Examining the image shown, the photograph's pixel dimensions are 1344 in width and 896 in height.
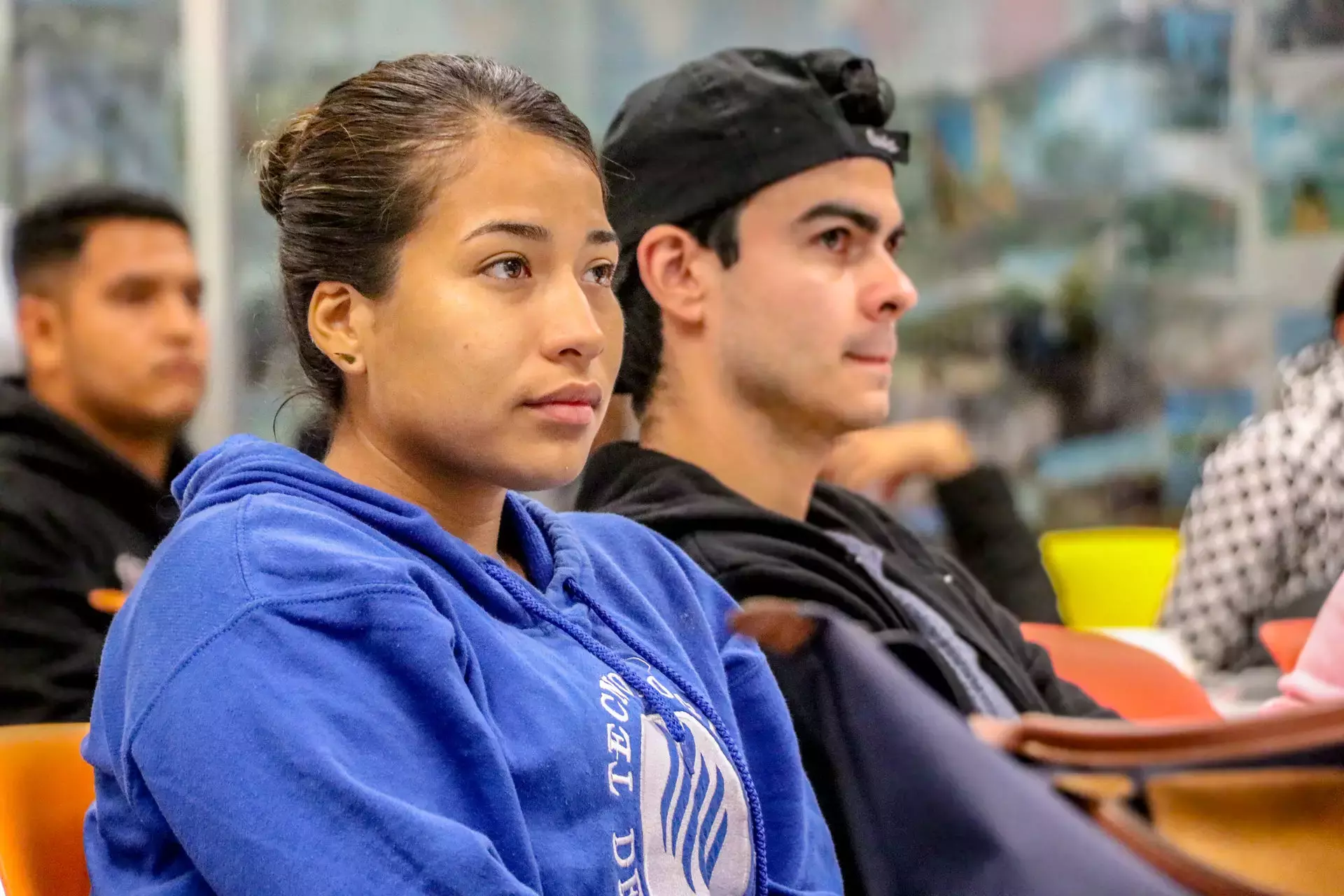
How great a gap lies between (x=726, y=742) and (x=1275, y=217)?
289 cm

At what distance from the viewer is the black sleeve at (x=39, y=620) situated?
128 cm

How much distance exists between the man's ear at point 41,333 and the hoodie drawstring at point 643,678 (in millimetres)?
973

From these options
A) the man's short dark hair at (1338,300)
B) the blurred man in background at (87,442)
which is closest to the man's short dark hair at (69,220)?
the blurred man in background at (87,442)

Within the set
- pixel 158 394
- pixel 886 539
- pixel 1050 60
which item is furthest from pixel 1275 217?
pixel 158 394

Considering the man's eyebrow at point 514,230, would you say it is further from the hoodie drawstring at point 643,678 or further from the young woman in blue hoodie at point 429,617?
the hoodie drawstring at point 643,678

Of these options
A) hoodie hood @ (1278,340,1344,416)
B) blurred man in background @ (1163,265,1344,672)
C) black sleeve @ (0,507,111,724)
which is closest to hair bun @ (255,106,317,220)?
black sleeve @ (0,507,111,724)

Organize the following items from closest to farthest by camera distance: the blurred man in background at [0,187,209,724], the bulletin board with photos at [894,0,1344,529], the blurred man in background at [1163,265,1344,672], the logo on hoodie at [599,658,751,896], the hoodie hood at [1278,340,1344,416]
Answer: the logo on hoodie at [599,658,751,896], the blurred man in background at [0,187,209,724], the blurred man in background at [1163,265,1344,672], the hoodie hood at [1278,340,1344,416], the bulletin board with photos at [894,0,1344,529]

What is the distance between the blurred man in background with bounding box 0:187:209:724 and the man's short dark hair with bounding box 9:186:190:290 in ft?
0.11

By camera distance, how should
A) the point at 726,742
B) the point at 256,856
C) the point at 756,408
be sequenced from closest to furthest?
1. the point at 256,856
2. the point at 726,742
3. the point at 756,408

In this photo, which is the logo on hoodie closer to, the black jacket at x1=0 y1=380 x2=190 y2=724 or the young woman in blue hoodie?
the young woman in blue hoodie

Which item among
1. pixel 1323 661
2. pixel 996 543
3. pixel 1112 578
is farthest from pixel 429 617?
pixel 1112 578

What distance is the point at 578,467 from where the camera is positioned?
0.80 metres

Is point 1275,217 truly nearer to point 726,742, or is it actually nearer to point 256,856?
point 726,742

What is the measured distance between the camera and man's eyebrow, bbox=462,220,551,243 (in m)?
0.76
